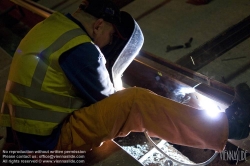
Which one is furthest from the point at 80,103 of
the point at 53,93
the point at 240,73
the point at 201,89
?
the point at 240,73

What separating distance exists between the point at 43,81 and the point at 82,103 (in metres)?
0.38

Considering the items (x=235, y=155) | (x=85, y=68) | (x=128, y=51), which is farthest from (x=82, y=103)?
(x=235, y=155)

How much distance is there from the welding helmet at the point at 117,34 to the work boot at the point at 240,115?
37.9 inches

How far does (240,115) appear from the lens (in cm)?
223

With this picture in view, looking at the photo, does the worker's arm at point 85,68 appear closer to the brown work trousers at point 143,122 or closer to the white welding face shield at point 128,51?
the brown work trousers at point 143,122

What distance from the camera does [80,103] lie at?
92.6 inches

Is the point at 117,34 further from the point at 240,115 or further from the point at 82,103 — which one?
the point at 240,115

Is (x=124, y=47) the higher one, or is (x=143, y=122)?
(x=124, y=47)

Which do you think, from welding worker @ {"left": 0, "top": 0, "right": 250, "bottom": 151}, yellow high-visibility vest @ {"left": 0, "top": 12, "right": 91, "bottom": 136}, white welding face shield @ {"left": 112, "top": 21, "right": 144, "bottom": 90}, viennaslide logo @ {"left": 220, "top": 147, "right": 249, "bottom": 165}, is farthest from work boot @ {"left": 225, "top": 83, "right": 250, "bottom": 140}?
yellow high-visibility vest @ {"left": 0, "top": 12, "right": 91, "bottom": 136}

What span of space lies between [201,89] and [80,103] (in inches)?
53.0

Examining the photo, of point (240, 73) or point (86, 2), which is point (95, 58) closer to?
point (86, 2)

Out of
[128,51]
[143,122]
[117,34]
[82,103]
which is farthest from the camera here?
[128,51]

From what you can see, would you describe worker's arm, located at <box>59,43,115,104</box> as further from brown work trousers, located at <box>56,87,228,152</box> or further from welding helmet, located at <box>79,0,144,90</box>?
welding helmet, located at <box>79,0,144,90</box>

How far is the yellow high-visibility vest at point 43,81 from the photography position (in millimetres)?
2113
